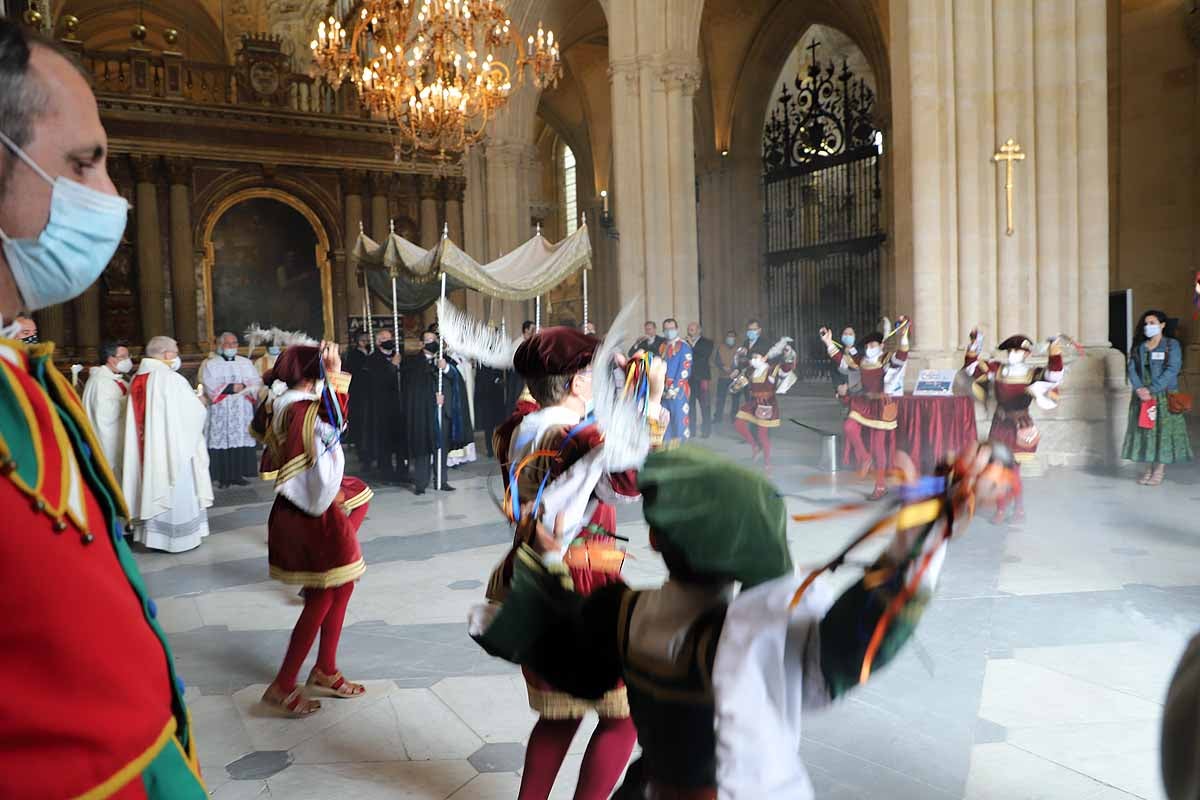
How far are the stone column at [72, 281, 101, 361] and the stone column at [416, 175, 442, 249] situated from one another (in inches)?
248

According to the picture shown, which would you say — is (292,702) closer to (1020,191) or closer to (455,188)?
(1020,191)

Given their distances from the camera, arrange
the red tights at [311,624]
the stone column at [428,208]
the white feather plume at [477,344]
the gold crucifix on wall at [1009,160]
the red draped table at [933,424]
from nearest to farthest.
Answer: the white feather plume at [477,344], the red tights at [311,624], the red draped table at [933,424], the gold crucifix on wall at [1009,160], the stone column at [428,208]

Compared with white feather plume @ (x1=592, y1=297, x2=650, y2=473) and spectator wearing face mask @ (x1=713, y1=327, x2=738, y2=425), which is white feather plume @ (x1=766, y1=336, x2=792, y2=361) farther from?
white feather plume @ (x1=592, y1=297, x2=650, y2=473)

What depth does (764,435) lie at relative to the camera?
33.6 ft

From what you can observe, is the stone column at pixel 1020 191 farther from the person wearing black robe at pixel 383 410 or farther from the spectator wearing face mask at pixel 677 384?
the person wearing black robe at pixel 383 410

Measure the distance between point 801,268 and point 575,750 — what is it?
20426 mm

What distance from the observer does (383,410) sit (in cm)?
1092

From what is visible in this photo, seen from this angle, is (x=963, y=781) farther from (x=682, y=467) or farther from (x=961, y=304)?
(x=961, y=304)

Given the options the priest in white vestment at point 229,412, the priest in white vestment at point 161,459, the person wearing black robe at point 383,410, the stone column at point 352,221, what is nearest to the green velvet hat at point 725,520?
the priest in white vestment at point 161,459

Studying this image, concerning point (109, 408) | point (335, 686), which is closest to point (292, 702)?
point (335, 686)

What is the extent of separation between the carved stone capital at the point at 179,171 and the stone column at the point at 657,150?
8419mm

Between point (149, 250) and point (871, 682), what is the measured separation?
16296mm

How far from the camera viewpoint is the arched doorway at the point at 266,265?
17594mm

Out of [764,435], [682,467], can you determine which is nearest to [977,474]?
[682,467]
